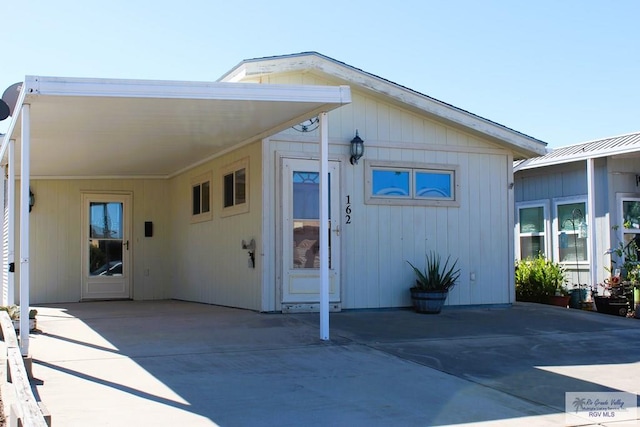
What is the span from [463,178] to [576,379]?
5.24 m

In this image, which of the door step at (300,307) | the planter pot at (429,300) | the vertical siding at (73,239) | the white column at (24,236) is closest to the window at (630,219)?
the planter pot at (429,300)

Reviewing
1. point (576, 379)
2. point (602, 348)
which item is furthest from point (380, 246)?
point (576, 379)

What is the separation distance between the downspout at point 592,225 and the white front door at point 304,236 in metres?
5.14

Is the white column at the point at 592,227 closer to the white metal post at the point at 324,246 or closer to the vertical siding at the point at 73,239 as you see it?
the white metal post at the point at 324,246

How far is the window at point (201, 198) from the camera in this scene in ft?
36.0

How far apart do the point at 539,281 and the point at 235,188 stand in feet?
19.3

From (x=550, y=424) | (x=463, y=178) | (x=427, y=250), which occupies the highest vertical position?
(x=463, y=178)

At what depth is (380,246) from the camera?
32.2 ft

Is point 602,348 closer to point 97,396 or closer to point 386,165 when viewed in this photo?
point 386,165

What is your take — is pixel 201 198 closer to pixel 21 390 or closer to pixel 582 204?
pixel 582 204

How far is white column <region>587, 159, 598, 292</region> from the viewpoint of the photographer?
11.7 meters

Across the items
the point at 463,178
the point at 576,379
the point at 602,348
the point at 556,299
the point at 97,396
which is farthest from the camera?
the point at 556,299

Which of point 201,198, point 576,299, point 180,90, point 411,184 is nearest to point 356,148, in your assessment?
point 411,184

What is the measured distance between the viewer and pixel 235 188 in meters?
9.93
